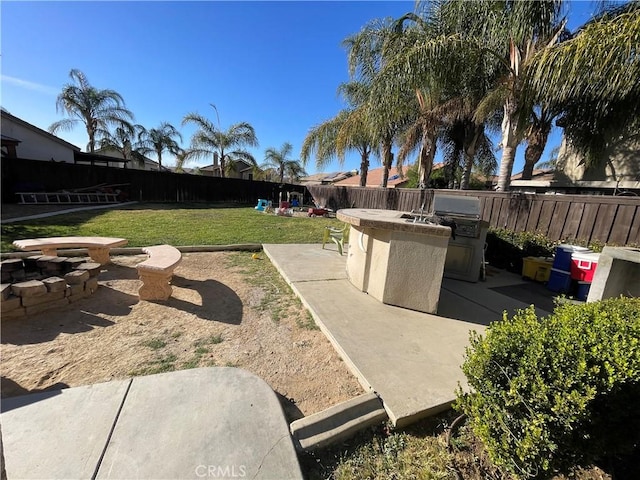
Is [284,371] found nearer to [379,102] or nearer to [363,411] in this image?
[363,411]

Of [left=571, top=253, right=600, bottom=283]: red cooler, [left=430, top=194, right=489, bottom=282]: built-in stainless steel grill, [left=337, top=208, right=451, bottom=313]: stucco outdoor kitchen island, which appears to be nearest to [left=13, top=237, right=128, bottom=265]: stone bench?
[left=337, top=208, right=451, bottom=313]: stucco outdoor kitchen island

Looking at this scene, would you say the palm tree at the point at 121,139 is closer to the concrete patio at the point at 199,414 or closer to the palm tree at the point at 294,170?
the palm tree at the point at 294,170

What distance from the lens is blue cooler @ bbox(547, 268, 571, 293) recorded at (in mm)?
5000

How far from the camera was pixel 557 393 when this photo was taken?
1.48 metres

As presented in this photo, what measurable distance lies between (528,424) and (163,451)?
213 cm

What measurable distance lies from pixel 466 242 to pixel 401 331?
9.78 ft

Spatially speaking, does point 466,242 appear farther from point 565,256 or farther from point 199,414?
point 199,414

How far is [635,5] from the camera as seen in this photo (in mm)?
5836

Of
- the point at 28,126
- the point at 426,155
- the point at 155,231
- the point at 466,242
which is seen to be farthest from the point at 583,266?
the point at 28,126

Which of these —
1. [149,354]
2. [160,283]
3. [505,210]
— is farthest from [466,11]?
[149,354]

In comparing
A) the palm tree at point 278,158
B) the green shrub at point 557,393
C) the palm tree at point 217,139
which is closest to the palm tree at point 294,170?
the palm tree at point 278,158

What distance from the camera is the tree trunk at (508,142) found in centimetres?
747

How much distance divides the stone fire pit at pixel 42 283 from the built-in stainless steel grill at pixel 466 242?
5668 mm

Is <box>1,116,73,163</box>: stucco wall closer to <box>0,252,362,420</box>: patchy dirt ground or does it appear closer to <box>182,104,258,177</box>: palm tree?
<box>182,104,258,177</box>: palm tree
